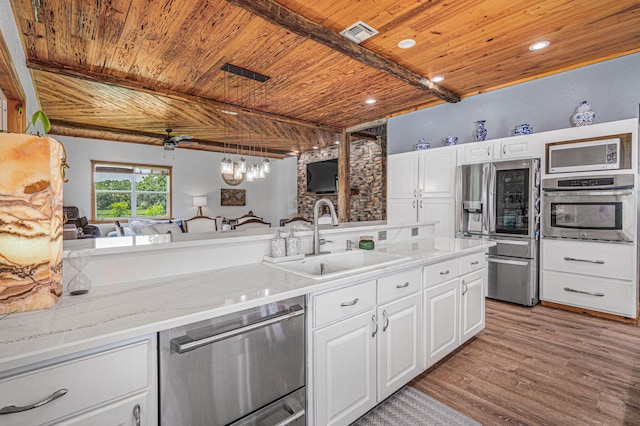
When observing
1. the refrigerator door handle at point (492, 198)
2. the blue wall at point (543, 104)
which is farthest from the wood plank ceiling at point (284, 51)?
the refrigerator door handle at point (492, 198)

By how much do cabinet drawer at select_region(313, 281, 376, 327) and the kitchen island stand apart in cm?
5

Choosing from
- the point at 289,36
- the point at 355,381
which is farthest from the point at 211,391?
the point at 289,36

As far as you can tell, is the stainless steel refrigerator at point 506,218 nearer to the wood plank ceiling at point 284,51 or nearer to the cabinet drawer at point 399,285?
the wood plank ceiling at point 284,51

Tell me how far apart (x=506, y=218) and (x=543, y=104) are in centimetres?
153

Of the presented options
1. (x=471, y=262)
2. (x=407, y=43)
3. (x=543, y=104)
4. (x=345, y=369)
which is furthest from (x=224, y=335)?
(x=543, y=104)

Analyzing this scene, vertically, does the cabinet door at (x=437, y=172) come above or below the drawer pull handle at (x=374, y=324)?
above

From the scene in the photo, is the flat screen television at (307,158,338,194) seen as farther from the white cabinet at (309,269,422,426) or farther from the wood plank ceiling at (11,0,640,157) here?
the white cabinet at (309,269,422,426)

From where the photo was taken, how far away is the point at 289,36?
2.73 metres

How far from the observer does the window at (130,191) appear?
711cm

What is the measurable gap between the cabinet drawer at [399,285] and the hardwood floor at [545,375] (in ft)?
2.35

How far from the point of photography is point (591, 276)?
3213 millimetres

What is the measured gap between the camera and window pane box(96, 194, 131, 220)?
23.3 feet

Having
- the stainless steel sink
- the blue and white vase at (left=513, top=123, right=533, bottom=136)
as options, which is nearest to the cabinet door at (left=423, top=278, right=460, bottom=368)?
the stainless steel sink

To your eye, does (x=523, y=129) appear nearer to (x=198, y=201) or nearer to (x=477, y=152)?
(x=477, y=152)
